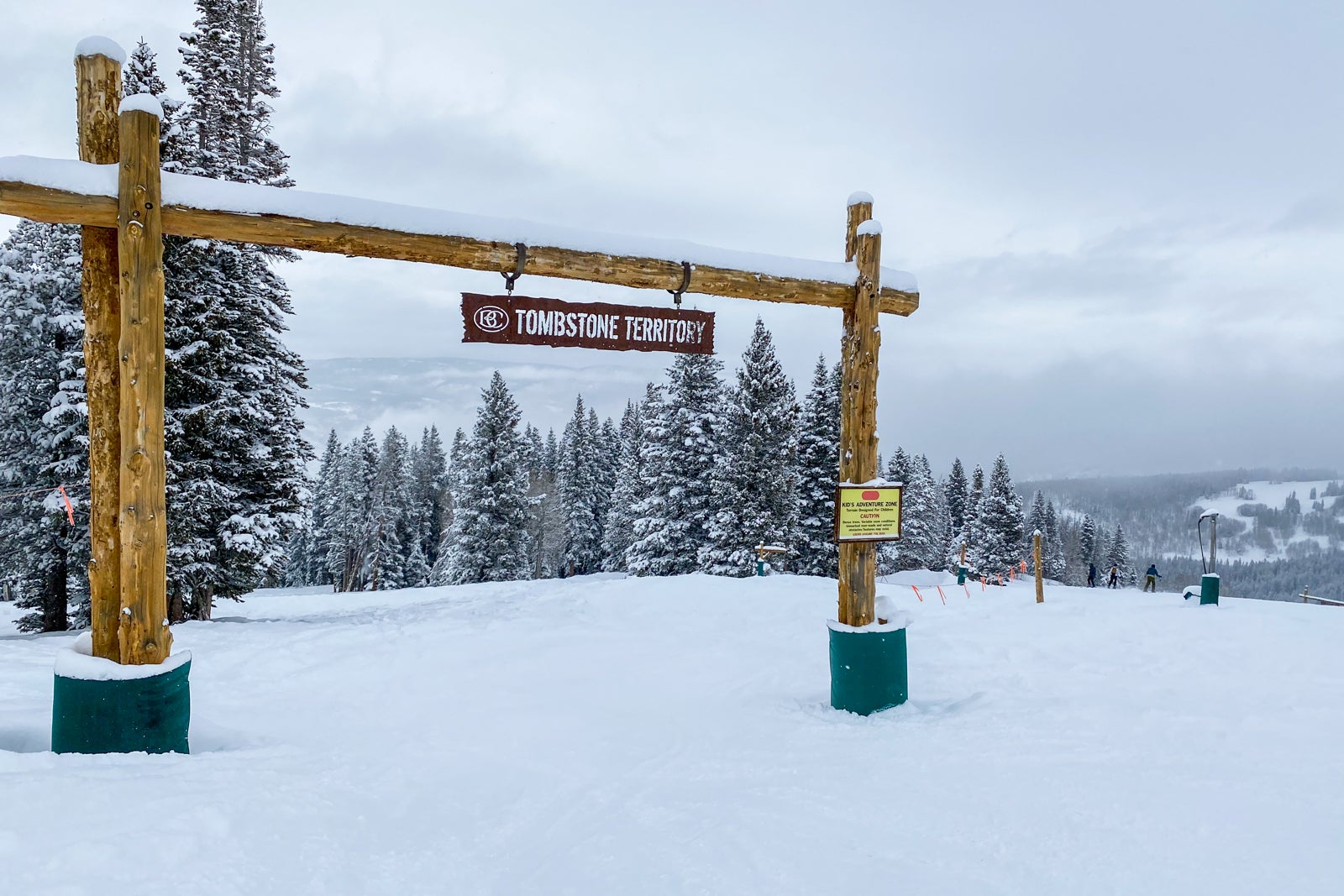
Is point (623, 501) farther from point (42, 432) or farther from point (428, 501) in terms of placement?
point (42, 432)

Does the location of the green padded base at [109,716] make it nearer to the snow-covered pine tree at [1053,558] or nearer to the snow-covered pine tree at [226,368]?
the snow-covered pine tree at [226,368]

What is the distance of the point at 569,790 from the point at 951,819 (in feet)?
7.78

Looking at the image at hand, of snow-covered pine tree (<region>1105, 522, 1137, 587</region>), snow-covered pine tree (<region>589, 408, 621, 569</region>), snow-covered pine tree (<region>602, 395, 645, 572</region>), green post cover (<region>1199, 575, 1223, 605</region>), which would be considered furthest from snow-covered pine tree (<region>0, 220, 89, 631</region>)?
snow-covered pine tree (<region>1105, 522, 1137, 587</region>)

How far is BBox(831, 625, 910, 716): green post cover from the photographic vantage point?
21.6 feet

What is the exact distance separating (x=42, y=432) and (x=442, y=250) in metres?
15.8

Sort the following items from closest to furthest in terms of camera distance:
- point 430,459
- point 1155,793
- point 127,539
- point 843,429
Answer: point 1155,793, point 127,539, point 843,429, point 430,459

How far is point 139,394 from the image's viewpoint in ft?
16.6

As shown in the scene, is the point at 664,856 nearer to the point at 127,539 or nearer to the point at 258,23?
the point at 127,539

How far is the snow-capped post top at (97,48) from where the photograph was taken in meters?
5.13

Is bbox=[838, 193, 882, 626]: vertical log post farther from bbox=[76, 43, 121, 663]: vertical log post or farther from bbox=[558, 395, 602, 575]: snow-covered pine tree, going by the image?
bbox=[558, 395, 602, 575]: snow-covered pine tree

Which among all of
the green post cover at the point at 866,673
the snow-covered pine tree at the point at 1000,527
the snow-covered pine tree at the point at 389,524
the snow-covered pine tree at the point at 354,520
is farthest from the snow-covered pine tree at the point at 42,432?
the snow-covered pine tree at the point at 1000,527

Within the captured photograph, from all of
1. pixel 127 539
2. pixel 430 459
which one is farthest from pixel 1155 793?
pixel 430 459

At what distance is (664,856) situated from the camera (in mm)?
3885

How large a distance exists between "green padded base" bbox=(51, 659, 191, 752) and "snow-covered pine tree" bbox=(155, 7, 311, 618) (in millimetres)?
8960
